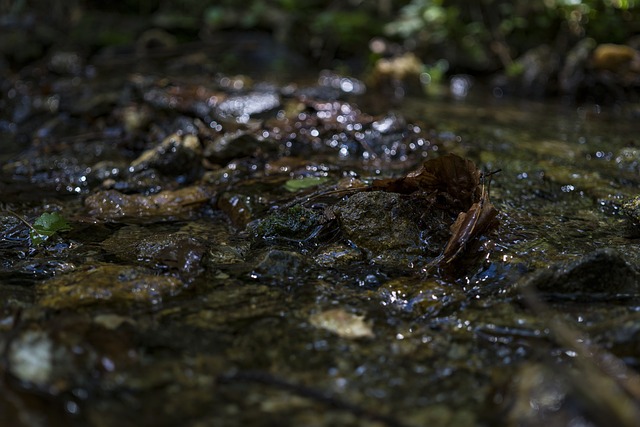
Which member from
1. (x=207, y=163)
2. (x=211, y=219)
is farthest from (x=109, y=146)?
(x=211, y=219)

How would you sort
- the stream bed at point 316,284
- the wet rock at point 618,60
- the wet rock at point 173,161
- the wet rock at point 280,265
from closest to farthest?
the stream bed at point 316,284 < the wet rock at point 280,265 < the wet rock at point 173,161 < the wet rock at point 618,60

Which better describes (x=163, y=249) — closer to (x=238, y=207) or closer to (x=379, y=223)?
(x=238, y=207)

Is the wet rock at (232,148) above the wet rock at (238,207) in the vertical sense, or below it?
below

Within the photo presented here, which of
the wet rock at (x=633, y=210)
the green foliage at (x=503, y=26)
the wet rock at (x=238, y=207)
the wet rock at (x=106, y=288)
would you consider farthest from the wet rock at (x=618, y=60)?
the wet rock at (x=106, y=288)

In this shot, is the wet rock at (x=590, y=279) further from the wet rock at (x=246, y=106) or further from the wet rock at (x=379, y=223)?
the wet rock at (x=246, y=106)

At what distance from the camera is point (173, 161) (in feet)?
11.2

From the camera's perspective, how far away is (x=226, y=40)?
33.5 ft

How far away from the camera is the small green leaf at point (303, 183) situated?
303cm

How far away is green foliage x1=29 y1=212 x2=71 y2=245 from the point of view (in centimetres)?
231

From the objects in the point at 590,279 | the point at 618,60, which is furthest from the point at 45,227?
the point at 618,60

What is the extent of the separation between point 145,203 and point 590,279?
7.49 feet

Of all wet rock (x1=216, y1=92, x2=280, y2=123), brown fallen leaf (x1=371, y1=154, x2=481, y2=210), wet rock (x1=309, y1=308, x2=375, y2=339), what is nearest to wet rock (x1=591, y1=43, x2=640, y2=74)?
wet rock (x1=216, y1=92, x2=280, y2=123)

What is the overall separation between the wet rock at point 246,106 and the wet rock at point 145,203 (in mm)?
1960

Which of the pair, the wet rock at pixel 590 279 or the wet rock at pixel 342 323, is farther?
the wet rock at pixel 590 279
